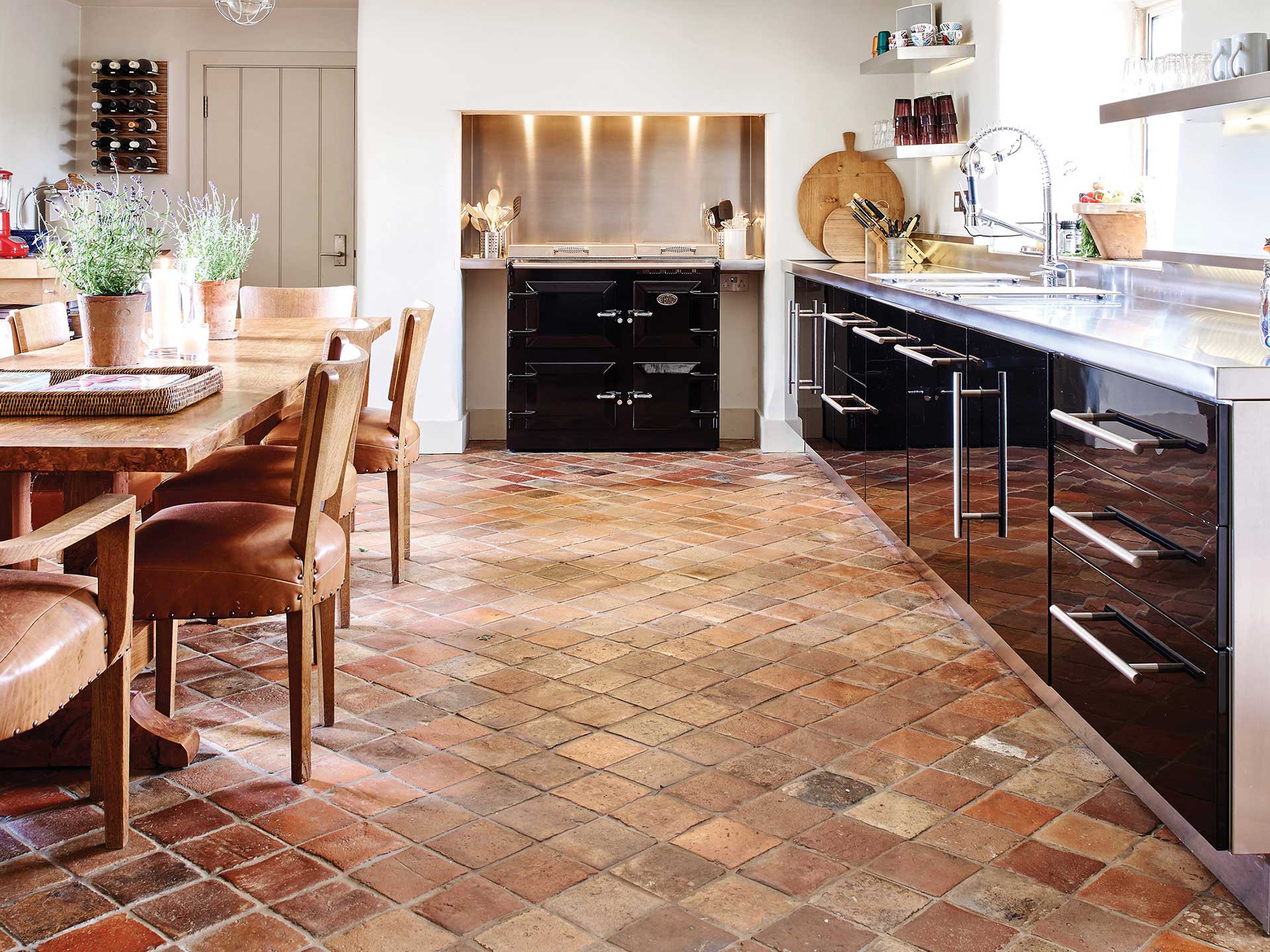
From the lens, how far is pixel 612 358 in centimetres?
683

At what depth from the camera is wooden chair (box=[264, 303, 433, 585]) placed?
3965mm

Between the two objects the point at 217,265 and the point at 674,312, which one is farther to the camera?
the point at 674,312

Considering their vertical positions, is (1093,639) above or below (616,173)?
below

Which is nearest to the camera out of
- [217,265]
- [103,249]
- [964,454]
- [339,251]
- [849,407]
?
[103,249]

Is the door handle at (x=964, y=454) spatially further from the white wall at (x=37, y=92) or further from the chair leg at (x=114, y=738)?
the white wall at (x=37, y=92)

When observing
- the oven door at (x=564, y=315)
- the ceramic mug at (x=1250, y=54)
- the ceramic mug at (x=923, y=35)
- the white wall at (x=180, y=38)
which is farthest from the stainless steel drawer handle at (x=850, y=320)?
the white wall at (x=180, y=38)

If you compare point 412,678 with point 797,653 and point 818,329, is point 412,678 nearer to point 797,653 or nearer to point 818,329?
point 797,653

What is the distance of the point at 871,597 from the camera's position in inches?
160

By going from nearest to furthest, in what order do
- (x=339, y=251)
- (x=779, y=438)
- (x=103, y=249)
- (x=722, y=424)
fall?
(x=103, y=249)
(x=779, y=438)
(x=722, y=424)
(x=339, y=251)

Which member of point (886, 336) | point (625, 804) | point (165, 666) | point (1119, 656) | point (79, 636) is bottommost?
point (625, 804)

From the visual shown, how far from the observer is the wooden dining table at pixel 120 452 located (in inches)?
85.8

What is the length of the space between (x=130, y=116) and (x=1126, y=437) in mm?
7137

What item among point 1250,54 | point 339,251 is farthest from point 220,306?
point 339,251

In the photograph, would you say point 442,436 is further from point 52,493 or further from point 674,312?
point 52,493
